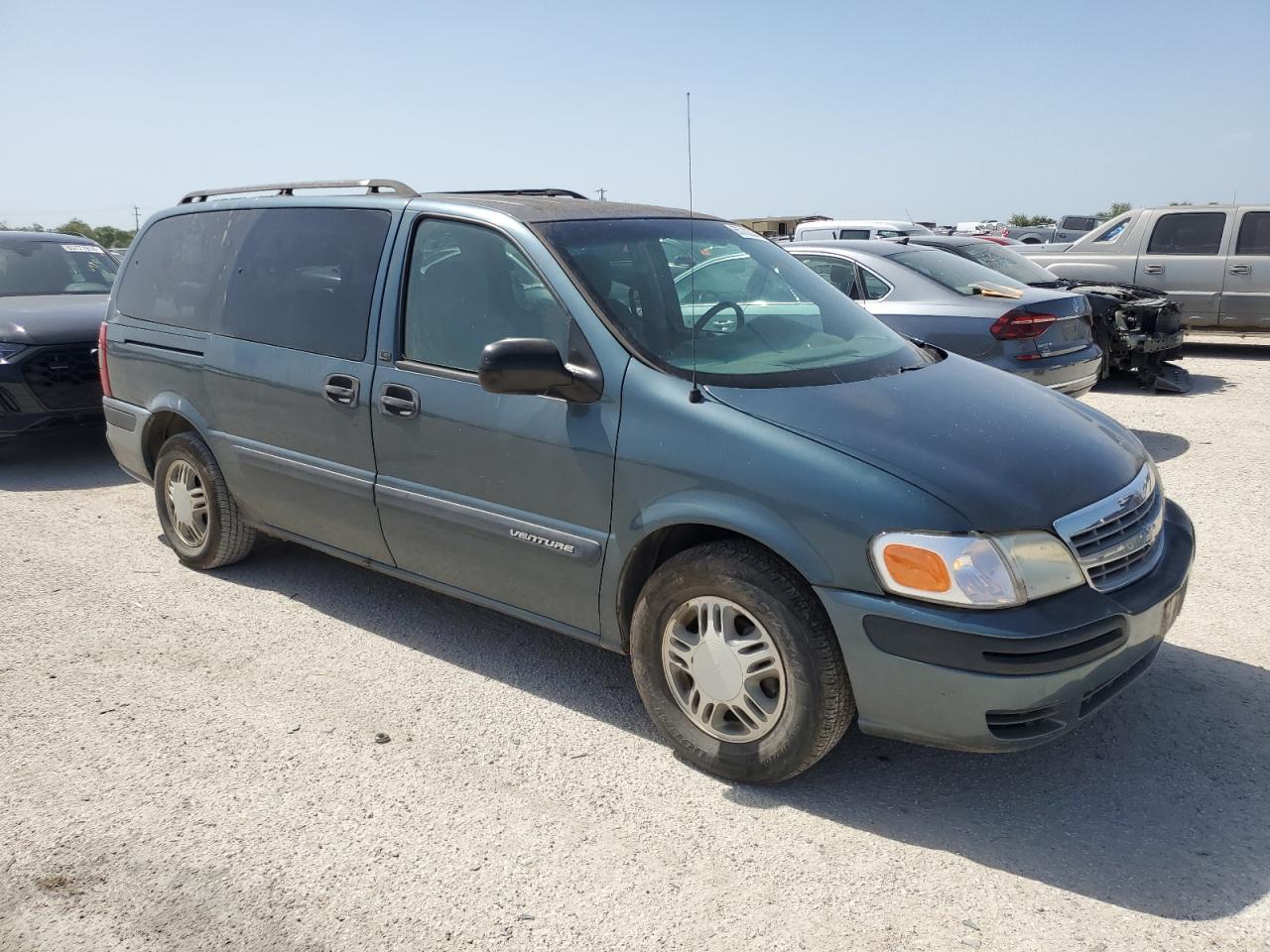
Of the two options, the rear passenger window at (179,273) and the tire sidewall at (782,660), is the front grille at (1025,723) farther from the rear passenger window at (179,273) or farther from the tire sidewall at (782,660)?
the rear passenger window at (179,273)

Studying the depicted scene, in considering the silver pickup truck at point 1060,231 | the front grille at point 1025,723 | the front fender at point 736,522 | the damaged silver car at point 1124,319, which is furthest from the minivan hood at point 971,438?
the silver pickup truck at point 1060,231

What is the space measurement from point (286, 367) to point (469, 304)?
3.50 feet

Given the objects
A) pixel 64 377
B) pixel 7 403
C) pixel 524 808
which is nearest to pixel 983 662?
pixel 524 808

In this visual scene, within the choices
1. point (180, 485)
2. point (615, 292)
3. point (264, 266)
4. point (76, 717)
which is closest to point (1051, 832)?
point (615, 292)

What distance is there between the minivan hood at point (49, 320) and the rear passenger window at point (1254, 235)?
11.7m

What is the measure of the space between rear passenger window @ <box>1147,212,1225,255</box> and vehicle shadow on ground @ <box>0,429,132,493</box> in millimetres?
11300

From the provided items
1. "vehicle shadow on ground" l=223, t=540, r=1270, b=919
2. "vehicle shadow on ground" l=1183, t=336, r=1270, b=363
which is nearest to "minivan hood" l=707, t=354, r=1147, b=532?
"vehicle shadow on ground" l=223, t=540, r=1270, b=919

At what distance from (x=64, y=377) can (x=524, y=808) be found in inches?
230

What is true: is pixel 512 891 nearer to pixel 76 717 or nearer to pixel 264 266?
pixel 76 717

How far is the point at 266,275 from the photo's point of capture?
190 inches

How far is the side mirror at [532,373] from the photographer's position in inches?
136

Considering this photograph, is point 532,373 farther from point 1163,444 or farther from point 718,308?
point 1163,444

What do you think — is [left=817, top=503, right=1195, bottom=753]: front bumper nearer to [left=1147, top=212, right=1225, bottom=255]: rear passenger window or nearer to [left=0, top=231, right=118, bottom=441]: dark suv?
[left=0, top=231, right=118, bottom=441]: dark suv

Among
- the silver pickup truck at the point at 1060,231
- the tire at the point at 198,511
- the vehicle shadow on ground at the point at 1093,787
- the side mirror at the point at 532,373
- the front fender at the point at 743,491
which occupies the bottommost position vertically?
the silver pickup truck at the point at 1060,231
